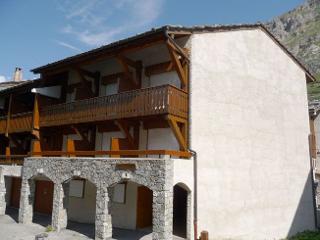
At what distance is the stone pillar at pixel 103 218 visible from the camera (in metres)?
14.3

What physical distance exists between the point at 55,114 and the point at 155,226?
388 inches

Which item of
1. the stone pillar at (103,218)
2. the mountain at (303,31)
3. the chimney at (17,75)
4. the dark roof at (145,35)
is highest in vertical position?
the mountain at (303,31)

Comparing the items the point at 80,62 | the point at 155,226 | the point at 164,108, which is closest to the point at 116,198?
the point at 155,226

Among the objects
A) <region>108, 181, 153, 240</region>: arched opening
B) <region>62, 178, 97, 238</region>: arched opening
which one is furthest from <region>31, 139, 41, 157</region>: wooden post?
<region>108, 181, 153, 240</region>: arched opening

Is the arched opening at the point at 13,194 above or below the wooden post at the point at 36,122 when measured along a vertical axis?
below

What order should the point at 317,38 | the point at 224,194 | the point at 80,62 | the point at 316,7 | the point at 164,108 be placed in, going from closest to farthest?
the point at 164,108
the point at 224,194
the point at 80,62
the point at 317,38
the point at 316,7

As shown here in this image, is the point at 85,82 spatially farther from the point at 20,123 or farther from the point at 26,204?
the point at 26,204

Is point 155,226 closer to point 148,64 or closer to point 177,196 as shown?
point 177,196

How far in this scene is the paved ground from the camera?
49.4ft

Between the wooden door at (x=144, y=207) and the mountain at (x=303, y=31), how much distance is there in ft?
348

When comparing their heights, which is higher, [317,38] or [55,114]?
[317,38]

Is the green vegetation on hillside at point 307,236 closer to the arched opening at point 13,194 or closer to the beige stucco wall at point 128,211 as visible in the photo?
the beige stucco wall at point 128,211

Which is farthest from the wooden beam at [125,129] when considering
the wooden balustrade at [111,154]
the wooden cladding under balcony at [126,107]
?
the wooden balustrade at [111,154]

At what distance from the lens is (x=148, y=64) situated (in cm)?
1739
